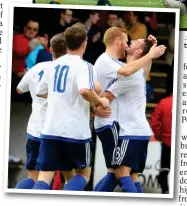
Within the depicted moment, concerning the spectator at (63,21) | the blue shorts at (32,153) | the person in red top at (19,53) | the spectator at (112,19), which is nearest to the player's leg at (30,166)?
the blue shorts at (32,153)

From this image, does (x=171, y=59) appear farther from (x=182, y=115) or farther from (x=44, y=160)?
(x=44, y=160)

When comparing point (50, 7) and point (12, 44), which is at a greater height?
point (50, 7)

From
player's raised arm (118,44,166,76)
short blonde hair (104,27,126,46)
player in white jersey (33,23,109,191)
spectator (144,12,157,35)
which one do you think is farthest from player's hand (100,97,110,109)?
spectator (144,12,157,35)

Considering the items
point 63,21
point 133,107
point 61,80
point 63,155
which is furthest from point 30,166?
point 63,21

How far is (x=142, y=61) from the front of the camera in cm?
234

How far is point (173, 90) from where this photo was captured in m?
2.35

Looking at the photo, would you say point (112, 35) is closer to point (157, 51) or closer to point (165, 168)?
point (157, 51)

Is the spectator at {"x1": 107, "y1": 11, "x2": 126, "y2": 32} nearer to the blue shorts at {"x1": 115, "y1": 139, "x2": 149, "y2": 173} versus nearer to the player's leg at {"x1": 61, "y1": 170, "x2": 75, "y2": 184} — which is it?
the blue shorts at {"x1": 115, "y1": 139, "x2": 149, "y2": 173}

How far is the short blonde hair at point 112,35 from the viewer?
234cm

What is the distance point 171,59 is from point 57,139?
1.81ft

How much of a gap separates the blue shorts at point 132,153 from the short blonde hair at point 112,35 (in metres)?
0.40

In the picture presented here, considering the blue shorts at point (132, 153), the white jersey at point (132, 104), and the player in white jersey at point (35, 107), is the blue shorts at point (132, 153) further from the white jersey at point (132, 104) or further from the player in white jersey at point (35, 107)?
the player in white jersey at point (35, 107)

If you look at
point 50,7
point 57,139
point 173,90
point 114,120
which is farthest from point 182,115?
point 50,7

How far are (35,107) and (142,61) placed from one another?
463mm
